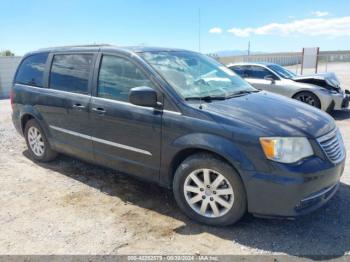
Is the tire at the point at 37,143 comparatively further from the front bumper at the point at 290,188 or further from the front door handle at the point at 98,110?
the front bumper at the point at 290,188

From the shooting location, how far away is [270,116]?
340 cm

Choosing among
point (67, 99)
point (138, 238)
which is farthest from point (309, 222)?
point (67, 99)

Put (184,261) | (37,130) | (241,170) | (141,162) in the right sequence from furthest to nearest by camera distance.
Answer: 1. (37,130)
2. (141,162)
3. (241,170)
4. (184,261)

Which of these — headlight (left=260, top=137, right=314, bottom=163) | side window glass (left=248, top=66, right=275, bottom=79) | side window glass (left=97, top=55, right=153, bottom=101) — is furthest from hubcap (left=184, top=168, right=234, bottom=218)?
side window glass (left=248, top=66, right=275, bottom=79)

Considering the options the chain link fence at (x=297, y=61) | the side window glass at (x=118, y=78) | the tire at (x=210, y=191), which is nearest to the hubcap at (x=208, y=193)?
the tire at (x=210, y=191)

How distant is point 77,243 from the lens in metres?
3.27

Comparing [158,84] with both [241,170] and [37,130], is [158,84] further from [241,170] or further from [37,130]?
[37,130]

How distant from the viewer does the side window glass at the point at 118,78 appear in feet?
12.9

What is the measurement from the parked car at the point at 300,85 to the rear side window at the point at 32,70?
18.6 feet

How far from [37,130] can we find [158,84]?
8.54 feet

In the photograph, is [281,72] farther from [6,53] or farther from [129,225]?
[6,53]

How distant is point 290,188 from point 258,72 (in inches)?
291

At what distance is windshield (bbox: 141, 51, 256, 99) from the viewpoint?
380 centimetres

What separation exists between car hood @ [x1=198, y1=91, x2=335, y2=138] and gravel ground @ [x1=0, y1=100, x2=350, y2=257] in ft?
3.21
